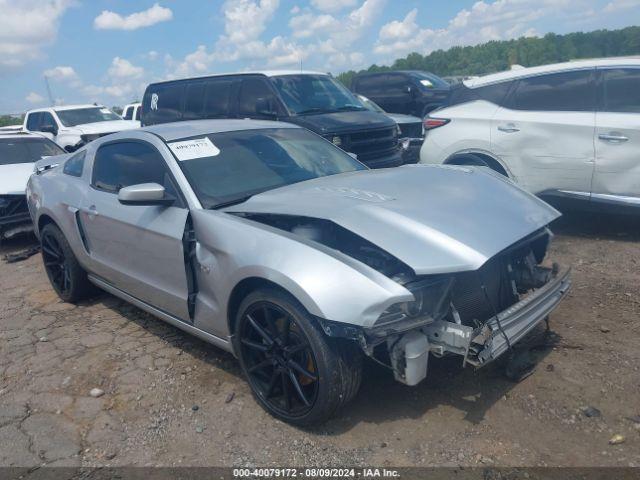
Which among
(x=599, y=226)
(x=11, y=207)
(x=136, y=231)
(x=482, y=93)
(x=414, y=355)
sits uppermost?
(x=482, y=93)

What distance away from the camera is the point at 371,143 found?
783 cm

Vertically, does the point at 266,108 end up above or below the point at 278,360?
above

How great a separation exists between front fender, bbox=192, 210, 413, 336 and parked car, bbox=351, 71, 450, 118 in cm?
998

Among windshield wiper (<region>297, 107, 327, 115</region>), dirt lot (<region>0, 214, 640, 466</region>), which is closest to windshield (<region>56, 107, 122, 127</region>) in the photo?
windshield wiper (<region>297, 107, 327, 115</region>)

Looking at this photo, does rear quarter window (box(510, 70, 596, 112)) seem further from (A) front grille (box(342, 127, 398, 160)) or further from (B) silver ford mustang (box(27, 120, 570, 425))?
(B) silver ford mustang (box(27, 120, 570, 425))

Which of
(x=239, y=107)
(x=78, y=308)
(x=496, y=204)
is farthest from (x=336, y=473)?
(x=239, y=107)

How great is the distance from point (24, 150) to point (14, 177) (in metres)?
1.38

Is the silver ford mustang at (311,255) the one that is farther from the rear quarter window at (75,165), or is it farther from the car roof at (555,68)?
the car roof at (555,68)

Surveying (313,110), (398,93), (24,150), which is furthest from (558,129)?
(24,150)

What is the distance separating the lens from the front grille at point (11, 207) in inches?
280

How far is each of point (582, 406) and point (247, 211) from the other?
2.20m

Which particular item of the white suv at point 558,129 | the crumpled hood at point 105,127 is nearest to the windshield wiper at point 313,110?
the white suv at point 558,129

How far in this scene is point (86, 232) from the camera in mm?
4457

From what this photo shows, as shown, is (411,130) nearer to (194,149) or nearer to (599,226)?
(599,226)
